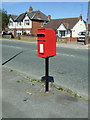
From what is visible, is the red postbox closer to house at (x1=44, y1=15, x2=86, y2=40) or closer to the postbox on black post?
the postbox on black post

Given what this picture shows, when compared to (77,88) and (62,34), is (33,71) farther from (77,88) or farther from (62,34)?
(62,34)

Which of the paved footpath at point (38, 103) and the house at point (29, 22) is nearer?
the paved footpath at point (38, 103)

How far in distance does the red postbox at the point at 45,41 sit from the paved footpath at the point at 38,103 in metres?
1.13

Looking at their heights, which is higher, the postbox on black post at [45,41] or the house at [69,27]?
the house at [69,27]

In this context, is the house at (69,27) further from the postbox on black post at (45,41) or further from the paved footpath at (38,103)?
the postbox on black post at (45,41)

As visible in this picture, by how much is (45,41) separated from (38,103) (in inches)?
61.2

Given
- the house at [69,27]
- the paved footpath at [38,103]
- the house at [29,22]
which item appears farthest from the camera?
the house at [29,22]

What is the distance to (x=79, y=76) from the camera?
7012mm

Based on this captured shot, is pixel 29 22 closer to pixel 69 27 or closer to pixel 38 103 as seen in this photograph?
pixel 69 27

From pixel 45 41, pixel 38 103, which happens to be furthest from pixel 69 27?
pixel 38 103

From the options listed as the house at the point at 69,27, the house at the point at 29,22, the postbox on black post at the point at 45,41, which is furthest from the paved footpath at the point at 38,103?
the house at the point at 29,22

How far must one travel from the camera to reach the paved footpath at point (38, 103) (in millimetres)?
3658

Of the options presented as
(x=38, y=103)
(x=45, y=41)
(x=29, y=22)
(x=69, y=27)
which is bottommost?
(x=38, y=103)

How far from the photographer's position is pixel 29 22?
51125 millimetres
